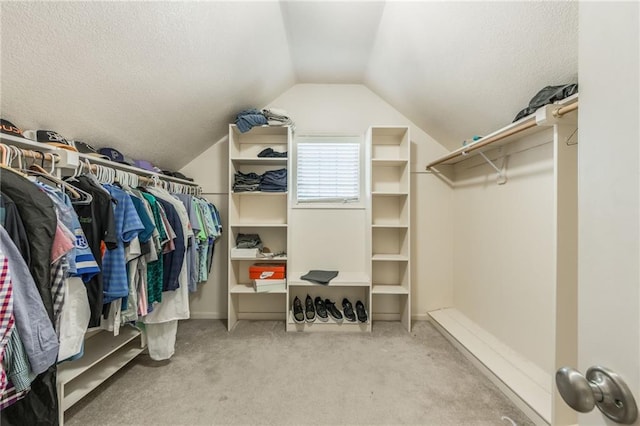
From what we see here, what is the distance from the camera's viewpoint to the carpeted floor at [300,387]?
1342 mm

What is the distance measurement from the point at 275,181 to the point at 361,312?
61.6 inches

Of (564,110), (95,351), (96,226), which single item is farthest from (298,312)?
(564,110)

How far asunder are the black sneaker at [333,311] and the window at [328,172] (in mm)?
1090

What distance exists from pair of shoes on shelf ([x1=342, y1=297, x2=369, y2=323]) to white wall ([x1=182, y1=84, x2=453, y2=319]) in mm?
638

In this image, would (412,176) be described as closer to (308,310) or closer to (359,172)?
A: (359,172)

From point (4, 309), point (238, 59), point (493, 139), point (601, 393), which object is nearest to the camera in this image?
point (601, 393)

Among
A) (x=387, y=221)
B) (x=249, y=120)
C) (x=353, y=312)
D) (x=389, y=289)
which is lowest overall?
(x=353, y=312)

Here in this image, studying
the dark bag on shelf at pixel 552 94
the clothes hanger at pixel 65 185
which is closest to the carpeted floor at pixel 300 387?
the clothes hanger at pixel 65 185

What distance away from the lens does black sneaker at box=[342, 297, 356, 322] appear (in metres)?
2.35

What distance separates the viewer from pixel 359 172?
265cm

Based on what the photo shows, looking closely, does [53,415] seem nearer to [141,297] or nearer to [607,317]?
[141,297]

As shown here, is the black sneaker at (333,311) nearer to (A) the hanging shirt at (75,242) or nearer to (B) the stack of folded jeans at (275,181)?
(B) the stack of folded jeans at (275,181)

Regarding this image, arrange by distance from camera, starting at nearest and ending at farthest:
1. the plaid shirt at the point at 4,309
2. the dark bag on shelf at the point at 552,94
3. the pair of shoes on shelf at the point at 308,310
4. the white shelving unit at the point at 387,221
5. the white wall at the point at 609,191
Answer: the white wall at the point at 609,191 < the plaid shirt at the point at 4,309 < the dark bag on shelf at the point at 552,94 < the pair of shoes on shelf at the point at 308,310 < the white shelving unit at the point at 387,221

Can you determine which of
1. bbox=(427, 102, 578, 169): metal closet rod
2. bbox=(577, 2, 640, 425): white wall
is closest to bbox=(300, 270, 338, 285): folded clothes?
bbox=(427, 102, 578, 169): metal closet rod
